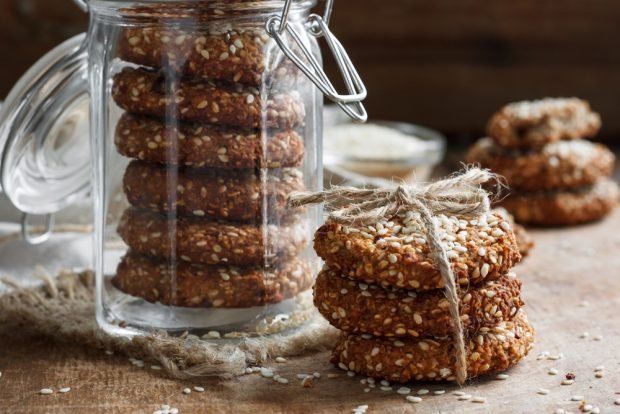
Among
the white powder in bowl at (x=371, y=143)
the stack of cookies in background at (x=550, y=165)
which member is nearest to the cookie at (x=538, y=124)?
the stack of cookies in background at (x=550, y=165)

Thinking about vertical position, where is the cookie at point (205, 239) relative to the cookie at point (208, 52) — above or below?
below

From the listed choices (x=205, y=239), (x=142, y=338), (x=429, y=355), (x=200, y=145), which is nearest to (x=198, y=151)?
(x=200, y=145)

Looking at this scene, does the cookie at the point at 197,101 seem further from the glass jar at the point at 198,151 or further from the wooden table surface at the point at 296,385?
the wooden table surface at the point at 296,385

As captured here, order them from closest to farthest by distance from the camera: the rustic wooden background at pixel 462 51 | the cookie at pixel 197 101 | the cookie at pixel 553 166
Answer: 1. the cookie at pixel 197 101
2. the cookie at pixel 553 166
3. the rustic wooden background at pixel 462 51

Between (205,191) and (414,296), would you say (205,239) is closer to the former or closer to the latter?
(205,191)

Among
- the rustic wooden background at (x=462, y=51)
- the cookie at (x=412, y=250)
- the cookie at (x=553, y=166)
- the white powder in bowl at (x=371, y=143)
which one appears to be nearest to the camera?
the cookie at (x=412, y=250)

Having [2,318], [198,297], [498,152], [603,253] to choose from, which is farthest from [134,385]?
[498,152]
